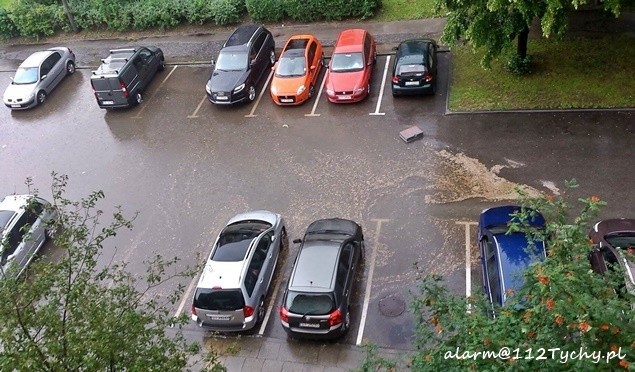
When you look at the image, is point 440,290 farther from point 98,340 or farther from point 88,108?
point 88,108

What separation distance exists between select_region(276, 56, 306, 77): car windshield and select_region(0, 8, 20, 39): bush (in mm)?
15094

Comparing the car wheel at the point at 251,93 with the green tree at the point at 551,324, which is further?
the car wheel at the point at 251,93

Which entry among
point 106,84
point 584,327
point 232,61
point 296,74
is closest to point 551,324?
point 584,327

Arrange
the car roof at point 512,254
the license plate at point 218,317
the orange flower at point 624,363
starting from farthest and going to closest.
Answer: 1. the license plate at point 218,317
2. the car roof at point 512,254
3. the orange flower at point 624,363

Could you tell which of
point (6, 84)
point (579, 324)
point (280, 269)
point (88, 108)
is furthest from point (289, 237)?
point (6, 84)

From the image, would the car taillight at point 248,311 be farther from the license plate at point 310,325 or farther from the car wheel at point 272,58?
the car wheel at point 272,58

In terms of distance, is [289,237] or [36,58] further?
[36,58]

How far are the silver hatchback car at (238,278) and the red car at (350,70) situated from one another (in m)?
6.35

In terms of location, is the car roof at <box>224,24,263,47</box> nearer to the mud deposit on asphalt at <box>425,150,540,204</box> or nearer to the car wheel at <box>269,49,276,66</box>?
the car wheel at <box>269,49,276,66</box>

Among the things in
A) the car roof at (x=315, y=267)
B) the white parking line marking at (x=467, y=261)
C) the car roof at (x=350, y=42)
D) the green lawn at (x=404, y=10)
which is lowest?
the white parking line marking at (x=467, y=261)

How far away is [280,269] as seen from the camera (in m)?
14.6

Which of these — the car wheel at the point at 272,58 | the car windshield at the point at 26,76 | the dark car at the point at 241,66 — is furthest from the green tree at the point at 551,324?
the car windshield at the point at 26,76

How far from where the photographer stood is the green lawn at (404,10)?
76.7 feet

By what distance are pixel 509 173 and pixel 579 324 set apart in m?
9.91
